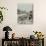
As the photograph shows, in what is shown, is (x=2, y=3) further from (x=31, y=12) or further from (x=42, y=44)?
(x=42, y=44)

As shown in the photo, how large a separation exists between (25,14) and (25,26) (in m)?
0.33

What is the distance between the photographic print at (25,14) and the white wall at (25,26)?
84 mm

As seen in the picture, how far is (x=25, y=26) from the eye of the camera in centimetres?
439

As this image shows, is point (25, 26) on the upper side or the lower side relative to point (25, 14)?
lower

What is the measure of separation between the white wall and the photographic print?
84 mm

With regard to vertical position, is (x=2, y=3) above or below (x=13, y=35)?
above

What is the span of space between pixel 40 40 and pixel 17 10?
1035 millimetres

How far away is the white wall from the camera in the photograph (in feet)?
14.3

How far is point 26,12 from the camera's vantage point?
14.4 feet

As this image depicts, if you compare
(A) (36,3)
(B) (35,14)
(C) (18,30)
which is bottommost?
(C) (18,30)

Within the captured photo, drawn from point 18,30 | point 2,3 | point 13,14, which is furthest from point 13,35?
point 2,3

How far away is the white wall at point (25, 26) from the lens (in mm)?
4363

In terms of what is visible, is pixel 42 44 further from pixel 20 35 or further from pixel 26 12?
pixel 26 12

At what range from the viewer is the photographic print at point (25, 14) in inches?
172
